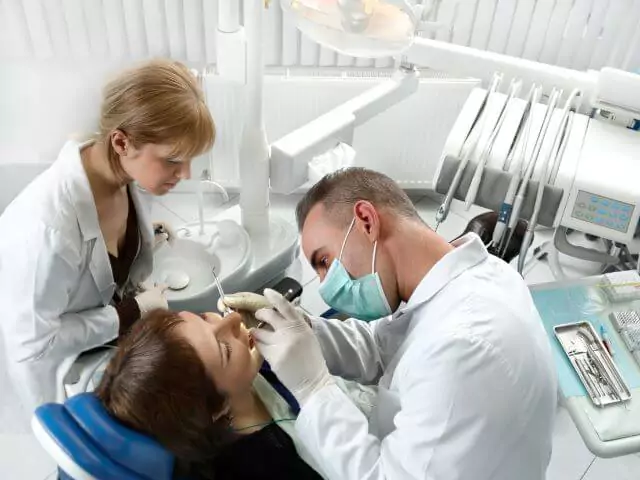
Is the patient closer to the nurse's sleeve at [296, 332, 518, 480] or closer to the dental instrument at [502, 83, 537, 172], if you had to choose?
the nurse's sleeve at [296, 332, 518, 480]

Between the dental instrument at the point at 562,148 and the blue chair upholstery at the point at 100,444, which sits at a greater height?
the dental instrument at the point at 562,148

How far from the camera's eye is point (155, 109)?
1521 mm

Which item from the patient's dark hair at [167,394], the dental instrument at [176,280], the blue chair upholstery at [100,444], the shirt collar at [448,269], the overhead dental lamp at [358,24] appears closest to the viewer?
the blue chair upholstery at [100,444]

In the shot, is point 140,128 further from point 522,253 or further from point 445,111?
point 445,111

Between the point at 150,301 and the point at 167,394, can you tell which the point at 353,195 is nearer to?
the point at 167,394

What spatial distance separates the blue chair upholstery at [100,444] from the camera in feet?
3.54

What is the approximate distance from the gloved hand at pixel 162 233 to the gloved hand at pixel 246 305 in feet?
1.96

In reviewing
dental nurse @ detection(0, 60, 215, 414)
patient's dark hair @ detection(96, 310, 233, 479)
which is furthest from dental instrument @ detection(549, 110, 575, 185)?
patient's dark hair @ detection(96, 310, 233, 479)

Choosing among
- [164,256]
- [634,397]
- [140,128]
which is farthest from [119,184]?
[634,397]

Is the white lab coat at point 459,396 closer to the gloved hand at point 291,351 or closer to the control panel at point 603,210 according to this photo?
the gloved hand at point 291,351

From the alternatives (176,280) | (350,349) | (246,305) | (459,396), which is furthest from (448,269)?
(176,280)

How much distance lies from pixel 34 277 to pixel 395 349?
3.03 ft

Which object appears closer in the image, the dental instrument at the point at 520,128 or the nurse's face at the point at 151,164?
the nurse's face at the point at 151,164

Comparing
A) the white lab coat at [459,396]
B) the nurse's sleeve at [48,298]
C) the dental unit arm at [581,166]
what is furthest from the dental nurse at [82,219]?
the dental unit arm at [581,166]
